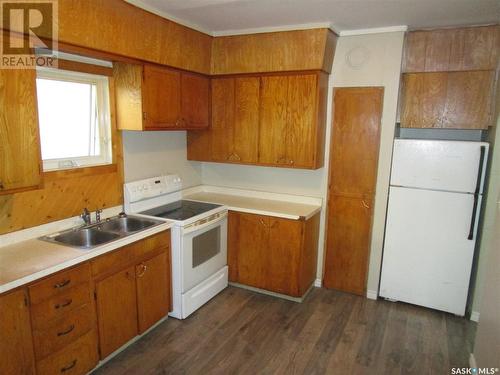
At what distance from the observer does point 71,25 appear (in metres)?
2.08

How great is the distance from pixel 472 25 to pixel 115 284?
3.36m

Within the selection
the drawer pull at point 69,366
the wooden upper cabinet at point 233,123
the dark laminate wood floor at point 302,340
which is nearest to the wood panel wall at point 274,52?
the wooden upper cabinet at point 233,123

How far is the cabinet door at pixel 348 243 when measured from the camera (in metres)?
3.36

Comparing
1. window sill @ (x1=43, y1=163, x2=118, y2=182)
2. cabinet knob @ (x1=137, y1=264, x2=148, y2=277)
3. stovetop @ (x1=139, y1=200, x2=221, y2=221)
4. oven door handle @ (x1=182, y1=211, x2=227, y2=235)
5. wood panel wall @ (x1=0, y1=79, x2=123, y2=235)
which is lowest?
cabinet knob @ (x1=137, y1=264, x2=148, y2=277)

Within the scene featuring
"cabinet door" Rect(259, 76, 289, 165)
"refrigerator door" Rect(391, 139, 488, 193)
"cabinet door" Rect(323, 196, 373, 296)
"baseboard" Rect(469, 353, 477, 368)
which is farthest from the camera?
"cabinet door" Rect(323, 196, 373, 296)

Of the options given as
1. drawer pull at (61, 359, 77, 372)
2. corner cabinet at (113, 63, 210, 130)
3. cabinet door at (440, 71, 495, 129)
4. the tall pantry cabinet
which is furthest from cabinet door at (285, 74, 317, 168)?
drawer pull at (61, 359, 77, 372)

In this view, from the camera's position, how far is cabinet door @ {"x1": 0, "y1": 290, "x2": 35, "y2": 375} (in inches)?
68.6

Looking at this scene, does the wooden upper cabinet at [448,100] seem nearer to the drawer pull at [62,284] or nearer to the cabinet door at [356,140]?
the cabinet door at [356,140]

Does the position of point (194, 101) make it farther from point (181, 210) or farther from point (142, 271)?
point (142, 271)

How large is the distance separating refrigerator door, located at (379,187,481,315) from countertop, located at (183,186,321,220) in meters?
0.77

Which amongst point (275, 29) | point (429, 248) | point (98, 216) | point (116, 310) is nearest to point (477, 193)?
point (429, 248)

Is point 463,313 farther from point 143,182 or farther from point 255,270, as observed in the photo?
point 143,182

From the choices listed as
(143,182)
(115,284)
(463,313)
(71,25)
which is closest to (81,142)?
(143,182)

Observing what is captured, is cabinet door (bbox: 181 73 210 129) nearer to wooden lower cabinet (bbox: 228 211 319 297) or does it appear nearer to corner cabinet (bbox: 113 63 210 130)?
corner cabinet (bbox: 113 63 210 130)
